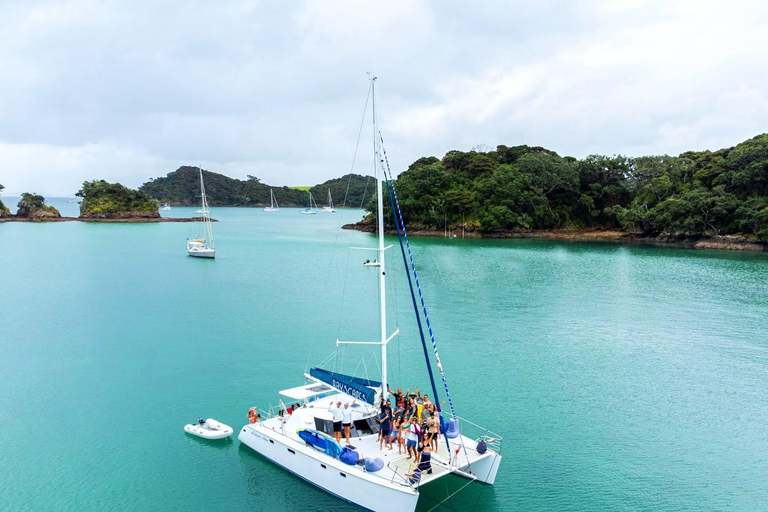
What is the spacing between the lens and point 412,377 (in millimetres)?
26000

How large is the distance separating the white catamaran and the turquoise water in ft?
2.33

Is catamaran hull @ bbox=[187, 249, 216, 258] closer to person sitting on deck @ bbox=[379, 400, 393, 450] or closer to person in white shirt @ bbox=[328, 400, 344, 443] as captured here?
person in white shirt @ bbox=[328, 400, 344, 443]

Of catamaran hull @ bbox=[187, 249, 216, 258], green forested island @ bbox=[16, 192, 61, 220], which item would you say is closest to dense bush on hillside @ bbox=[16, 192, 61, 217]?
green forested island @ bbox=[16, 192, 61, 220]

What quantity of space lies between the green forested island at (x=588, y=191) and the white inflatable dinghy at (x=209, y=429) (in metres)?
80.6

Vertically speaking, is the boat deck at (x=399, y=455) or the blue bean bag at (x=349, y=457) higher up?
the blue bean bag at (x=349, y=457)

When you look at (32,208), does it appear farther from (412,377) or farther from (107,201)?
(412,377)

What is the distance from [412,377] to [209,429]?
10337 mm

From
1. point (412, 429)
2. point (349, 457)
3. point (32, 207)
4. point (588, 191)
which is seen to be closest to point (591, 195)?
point (588, 191)

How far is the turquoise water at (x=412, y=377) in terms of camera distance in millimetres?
16719

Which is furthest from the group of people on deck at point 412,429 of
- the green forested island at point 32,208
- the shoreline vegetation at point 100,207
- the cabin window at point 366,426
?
the green forested island at point 32,208

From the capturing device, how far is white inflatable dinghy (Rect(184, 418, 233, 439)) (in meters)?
19.4

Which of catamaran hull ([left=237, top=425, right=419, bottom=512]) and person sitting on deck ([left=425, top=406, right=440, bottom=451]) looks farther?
person sitting on deck ([left=425, top=406, right=440, bottom=451])

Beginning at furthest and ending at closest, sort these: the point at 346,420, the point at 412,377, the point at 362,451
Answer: the point at 412,377 < the point at 346,420 < the point at 362,451

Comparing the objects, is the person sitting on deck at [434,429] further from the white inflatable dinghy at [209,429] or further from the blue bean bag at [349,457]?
the white inflatable dinghy at [209,429]
